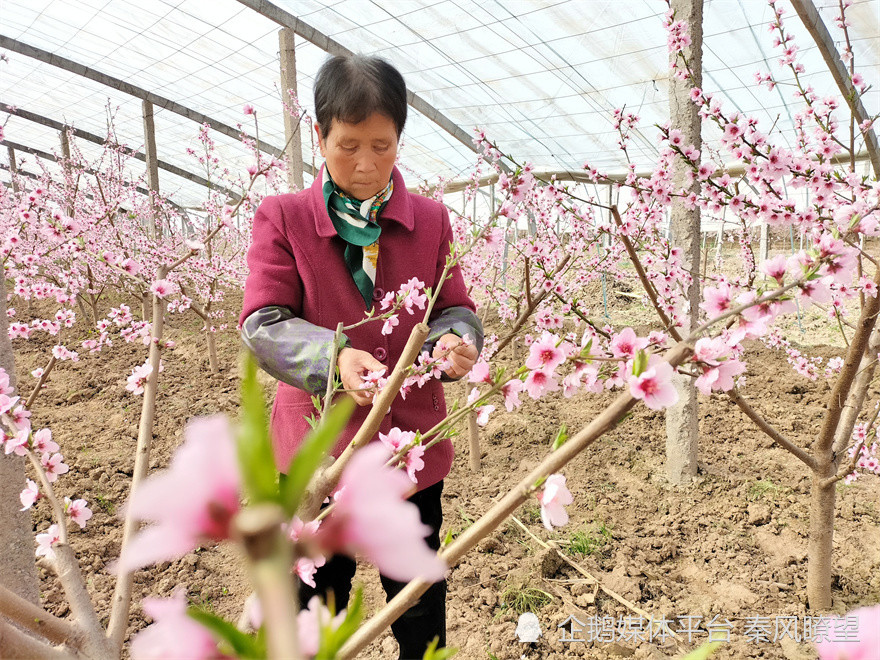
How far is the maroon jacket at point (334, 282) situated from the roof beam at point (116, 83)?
880 centimetres

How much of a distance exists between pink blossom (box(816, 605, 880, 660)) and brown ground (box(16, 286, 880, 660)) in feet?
6.87

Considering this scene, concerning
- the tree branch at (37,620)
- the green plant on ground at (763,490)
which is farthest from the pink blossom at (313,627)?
the green plant on ground at (763,490)

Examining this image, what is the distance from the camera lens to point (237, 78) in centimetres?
987

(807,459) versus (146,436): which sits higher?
(146,436)

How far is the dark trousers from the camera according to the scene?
1.58 meters

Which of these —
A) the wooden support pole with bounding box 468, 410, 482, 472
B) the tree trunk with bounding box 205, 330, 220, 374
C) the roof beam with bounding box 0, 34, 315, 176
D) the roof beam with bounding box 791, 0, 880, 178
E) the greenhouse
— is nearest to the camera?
the greenhouse

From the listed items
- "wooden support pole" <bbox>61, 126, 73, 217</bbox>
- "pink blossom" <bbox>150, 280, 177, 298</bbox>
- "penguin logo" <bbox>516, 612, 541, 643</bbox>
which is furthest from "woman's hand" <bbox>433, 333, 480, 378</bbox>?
"wooden support pole" <bbox>61, 126, 73, 217</bbox>

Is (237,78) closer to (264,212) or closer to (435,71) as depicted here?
(435,71)

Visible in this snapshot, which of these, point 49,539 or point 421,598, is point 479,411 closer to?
point 421,598

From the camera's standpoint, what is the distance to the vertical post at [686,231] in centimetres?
289

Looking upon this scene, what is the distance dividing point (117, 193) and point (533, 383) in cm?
962

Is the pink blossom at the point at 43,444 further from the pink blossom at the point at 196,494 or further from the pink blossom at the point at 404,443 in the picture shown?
the pink blossom at the point at 196,494

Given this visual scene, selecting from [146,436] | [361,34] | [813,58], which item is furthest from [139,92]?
[146,436]

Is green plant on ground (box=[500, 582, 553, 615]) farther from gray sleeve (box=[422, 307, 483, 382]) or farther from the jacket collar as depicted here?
the jacket collar
